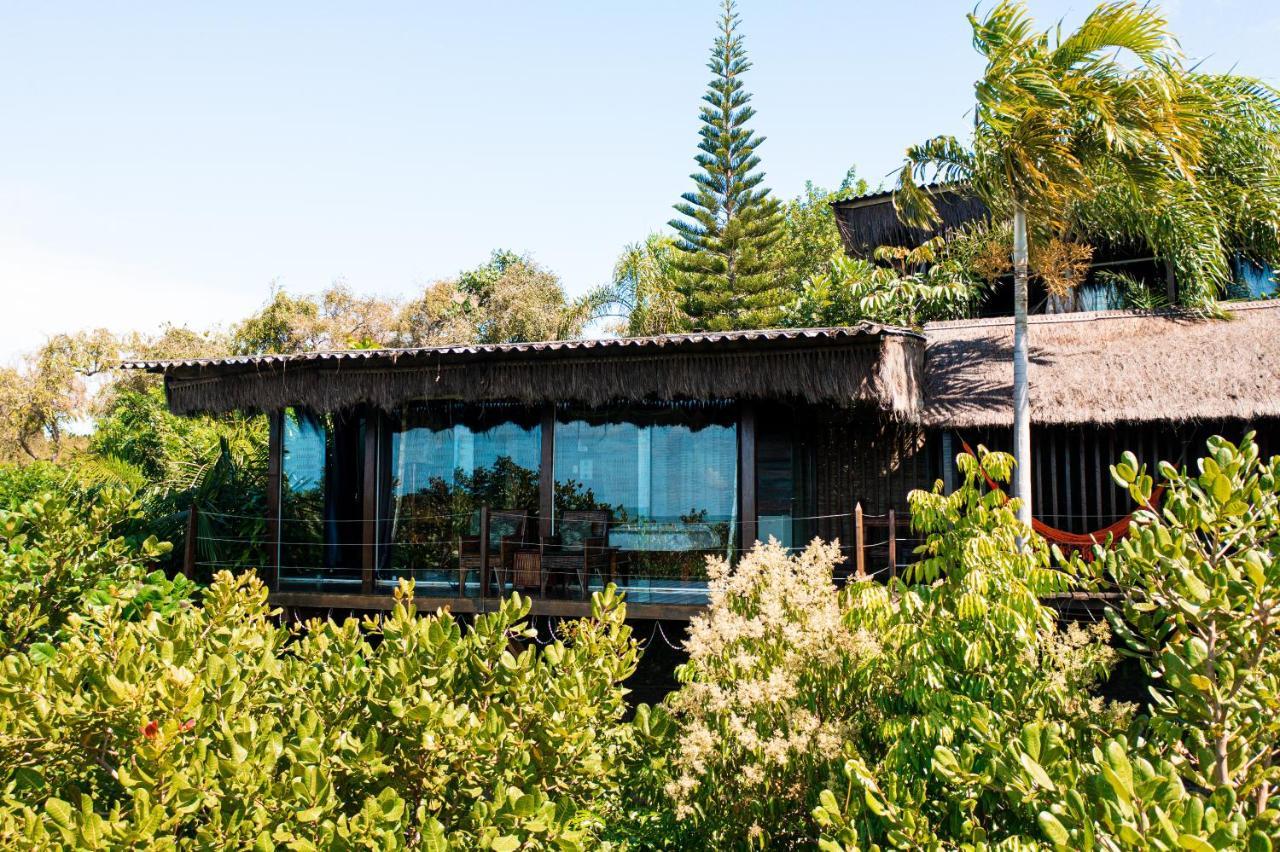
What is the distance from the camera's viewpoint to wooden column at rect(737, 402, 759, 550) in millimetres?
6820

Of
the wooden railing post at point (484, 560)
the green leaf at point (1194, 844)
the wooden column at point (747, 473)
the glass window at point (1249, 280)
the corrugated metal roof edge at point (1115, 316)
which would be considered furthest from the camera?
the glass window at point (1249, 280)

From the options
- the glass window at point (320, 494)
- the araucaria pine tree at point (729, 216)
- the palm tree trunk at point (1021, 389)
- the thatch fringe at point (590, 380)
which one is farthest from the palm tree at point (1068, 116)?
the araucaria pine tree at point (729, 216)

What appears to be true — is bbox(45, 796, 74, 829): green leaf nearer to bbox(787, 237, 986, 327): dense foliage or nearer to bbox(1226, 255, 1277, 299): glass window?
bbox(787, 237, 986, 327): dense foliage

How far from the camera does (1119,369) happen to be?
7.46 m

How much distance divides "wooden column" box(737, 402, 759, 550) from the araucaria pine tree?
11.4 meters

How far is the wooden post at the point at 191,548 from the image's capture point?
7508mm

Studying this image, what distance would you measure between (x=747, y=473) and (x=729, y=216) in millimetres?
12729

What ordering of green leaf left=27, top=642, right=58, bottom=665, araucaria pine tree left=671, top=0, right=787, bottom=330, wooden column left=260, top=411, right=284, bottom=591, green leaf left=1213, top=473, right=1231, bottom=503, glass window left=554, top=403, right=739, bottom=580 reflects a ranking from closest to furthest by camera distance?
green leaf left=1213, top=473, right=1231, bottom=503, green leaf left=27, top=642, right=58, bottom=665, glass window left=554, top=403, right=739, bottom=580, wooden column left=260, top=411, right=284, bottom=591, araucaria pine tree left=671, top=0, right=787, bottom=330

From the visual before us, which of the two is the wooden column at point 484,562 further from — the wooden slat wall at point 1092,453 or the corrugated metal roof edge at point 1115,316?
the corrugated metal roof edge at point 1115,316

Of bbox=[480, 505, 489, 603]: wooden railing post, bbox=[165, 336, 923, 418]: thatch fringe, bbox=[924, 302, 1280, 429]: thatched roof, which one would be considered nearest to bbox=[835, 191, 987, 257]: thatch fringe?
bbox=[924, 302, 1280, 429]: thatched roof

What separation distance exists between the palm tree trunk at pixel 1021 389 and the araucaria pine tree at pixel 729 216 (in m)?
11.2

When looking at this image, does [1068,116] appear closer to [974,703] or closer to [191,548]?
[974,703]

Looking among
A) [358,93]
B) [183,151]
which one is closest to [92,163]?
[183,151]

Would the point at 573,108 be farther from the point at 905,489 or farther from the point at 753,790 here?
the point at 753,790
